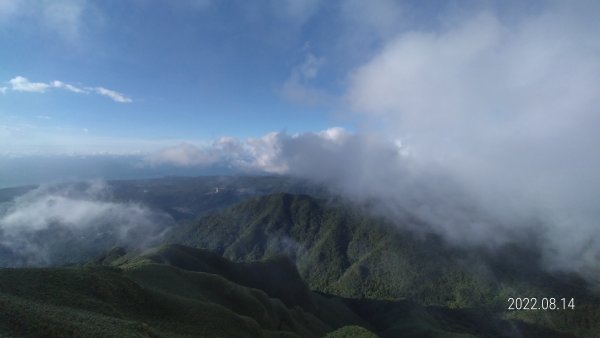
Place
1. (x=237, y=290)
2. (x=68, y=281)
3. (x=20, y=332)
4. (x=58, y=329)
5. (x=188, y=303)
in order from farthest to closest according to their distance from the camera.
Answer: (x=237, y=290) → (x=188, y=303) → (x=68, y=281) → (x=58, y=329) → (x=20, y=332)

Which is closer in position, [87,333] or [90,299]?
[87,333]

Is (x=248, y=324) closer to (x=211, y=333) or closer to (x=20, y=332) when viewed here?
(x=211, y=333)

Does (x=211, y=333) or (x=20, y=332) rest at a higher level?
(x=20, y=332)

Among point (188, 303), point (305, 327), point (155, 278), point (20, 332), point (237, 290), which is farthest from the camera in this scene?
point (305, 327)

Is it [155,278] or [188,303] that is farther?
[155,278]

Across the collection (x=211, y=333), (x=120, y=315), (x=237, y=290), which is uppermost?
(x=120, y=315)

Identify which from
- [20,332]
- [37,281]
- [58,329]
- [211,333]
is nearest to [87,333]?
[58,329]

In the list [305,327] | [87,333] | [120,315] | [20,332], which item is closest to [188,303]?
[120,315]

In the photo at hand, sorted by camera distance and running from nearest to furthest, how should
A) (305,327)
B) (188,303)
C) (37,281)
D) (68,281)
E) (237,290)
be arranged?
(37,281) < (68,281) < (188,303) < (237,290) < (305,327)

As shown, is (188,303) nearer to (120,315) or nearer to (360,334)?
(120,315)
